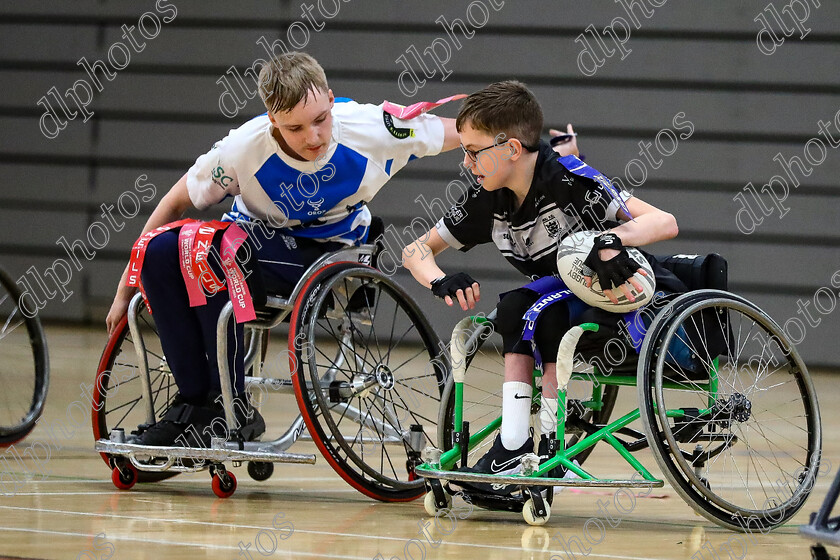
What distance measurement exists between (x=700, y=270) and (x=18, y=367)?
2764 mm

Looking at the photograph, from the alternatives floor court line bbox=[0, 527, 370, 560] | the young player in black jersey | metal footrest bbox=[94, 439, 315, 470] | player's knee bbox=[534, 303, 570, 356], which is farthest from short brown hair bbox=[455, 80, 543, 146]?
floor court line bbox=[0, 527, 370, 560]

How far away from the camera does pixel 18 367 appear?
13.7 feet

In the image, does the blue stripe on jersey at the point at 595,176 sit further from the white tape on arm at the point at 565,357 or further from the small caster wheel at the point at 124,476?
the small caster wheel at the point at 124,476

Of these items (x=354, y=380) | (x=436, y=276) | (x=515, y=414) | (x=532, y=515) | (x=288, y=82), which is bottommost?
(x=532, y=515)

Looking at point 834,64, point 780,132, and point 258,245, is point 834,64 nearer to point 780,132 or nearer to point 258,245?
point 780,132

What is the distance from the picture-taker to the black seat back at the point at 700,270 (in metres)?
2.51

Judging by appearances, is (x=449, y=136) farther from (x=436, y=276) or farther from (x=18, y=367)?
(x=18, y=367)

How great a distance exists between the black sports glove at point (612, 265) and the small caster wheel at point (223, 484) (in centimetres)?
107

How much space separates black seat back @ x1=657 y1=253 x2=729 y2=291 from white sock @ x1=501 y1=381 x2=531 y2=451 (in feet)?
1.59

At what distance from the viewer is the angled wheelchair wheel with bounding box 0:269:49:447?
355 cm

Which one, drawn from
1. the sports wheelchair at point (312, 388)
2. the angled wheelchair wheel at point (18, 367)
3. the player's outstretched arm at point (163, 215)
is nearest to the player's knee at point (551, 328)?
the sports wheelchair at point (312, 388)

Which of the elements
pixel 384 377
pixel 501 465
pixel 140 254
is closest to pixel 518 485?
pixel 501 465

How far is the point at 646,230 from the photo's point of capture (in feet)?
7.88

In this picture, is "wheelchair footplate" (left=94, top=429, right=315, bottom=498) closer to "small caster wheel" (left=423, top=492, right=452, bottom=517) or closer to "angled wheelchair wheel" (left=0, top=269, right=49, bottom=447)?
"small caster wheel" (left=423, top=492, right=452, bottom=517)
